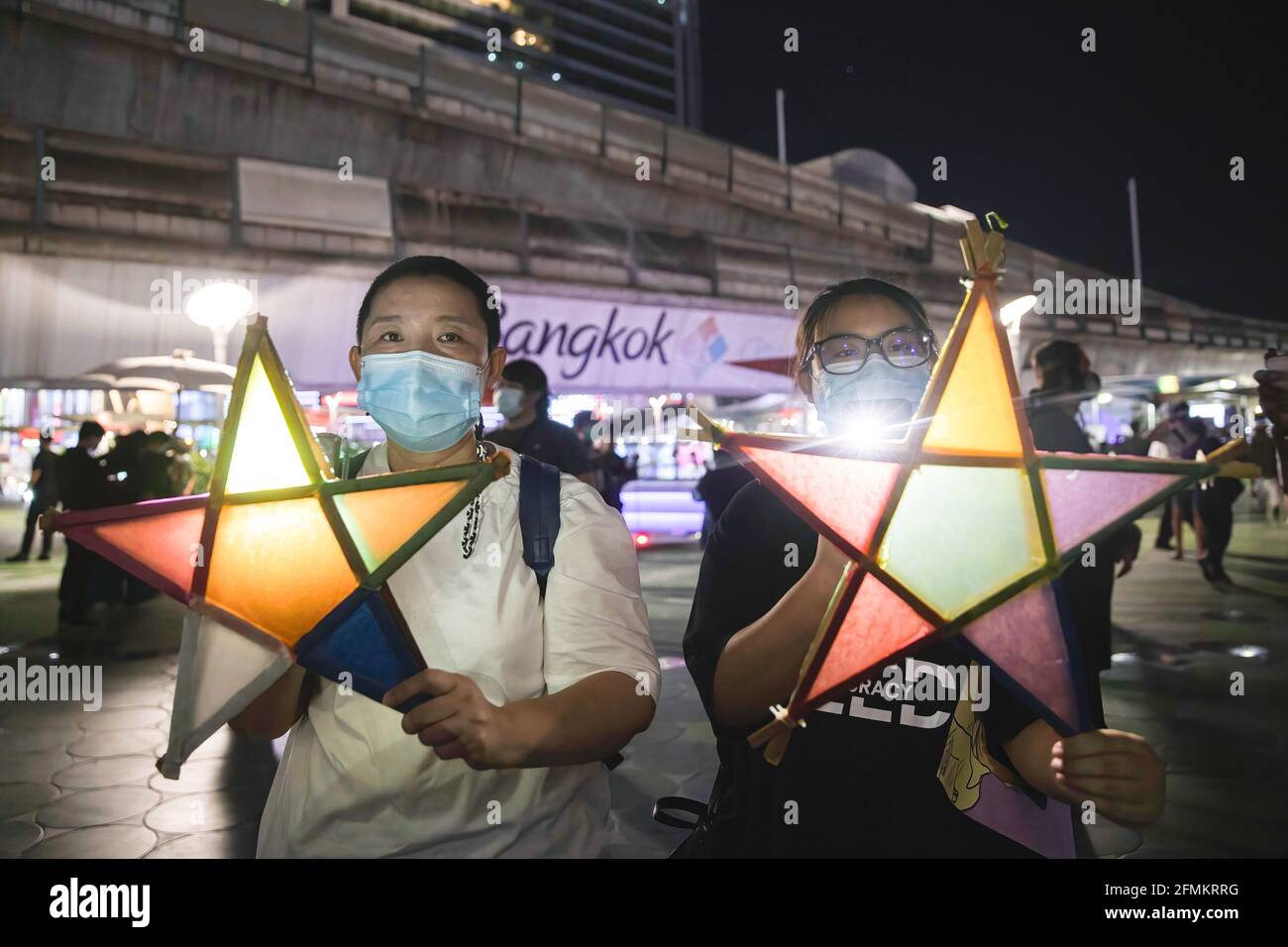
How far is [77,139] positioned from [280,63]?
11.3 feet

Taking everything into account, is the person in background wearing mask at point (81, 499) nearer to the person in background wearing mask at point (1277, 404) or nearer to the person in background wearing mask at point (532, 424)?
the person in background wearing mask at point (532, 424)

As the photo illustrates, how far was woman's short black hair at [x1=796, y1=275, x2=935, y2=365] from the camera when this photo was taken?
71.9 inches

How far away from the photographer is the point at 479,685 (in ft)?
4.83

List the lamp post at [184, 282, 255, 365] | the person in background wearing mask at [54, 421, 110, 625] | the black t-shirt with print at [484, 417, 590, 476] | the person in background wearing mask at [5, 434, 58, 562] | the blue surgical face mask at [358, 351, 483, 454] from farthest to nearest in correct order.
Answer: the person in background wearing mask at [5, 434, 58, 562], the lamp post at [184, 282, 255, 365], the person in background wearing mask at [54, 421, 110, 625], the black t-shirt with print at [484, 417, 590, 476], the blue surgical face mask at [358, 351, 483, 454]

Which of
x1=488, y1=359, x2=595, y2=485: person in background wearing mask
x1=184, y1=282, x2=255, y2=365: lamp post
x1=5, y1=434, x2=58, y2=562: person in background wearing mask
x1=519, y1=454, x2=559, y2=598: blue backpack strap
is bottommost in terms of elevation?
x1=5, y1=434, x2=58, y2=562: person in background wearing mask

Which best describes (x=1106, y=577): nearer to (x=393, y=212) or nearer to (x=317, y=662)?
(x=317, y=662)

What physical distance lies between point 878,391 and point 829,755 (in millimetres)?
672

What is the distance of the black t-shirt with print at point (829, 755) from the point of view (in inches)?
62.9

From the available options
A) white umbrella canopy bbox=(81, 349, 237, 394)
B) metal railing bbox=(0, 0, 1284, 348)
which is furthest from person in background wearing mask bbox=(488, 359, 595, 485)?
metal railing bbox=(0, 0, 1284, 348)

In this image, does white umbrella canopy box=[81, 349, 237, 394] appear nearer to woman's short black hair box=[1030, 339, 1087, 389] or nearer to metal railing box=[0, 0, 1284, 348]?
metal railing box=[0, 0, 1284, 348]

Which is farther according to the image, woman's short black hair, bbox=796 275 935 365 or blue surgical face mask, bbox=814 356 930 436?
→ woman's short black hair, bbox=796 275 935 365

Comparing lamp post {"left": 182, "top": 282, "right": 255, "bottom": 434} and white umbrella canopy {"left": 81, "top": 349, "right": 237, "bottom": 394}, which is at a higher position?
lamp post {"left": 182, "top": 282, "right": 255, "bottom": 434}

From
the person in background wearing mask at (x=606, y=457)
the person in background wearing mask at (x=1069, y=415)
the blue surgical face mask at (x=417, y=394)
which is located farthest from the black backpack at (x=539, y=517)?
the person in background wearing mask at (x=606, y=457)
